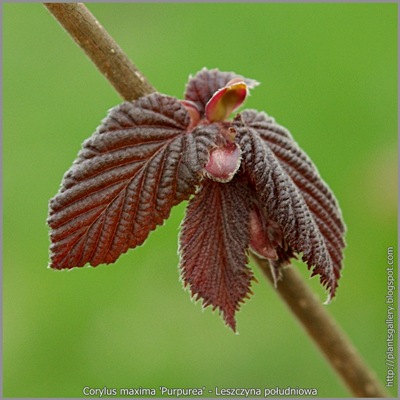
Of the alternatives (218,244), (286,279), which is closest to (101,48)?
(218,244)

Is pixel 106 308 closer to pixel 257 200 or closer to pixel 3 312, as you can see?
pixel 3 312

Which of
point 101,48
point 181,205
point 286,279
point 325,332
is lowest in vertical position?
point 325,332

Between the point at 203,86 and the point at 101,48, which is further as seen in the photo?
the point at 203,86

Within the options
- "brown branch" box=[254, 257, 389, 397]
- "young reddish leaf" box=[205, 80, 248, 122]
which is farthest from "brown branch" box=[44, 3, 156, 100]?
"brown branch" box=[254, 257, 389, 397]

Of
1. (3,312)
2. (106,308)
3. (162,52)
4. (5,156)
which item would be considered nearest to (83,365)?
(106,308)

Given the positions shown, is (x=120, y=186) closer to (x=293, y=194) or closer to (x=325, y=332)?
(x=293, y=194)
